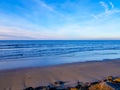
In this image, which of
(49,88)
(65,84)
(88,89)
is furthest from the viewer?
(65,84)

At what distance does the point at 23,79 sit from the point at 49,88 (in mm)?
2312

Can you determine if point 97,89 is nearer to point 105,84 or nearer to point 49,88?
point 105,84

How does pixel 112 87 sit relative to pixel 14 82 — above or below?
above

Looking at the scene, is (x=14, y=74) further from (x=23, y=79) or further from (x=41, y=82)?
(x=41, y=82)

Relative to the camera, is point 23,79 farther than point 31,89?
Yes

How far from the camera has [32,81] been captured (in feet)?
26.6

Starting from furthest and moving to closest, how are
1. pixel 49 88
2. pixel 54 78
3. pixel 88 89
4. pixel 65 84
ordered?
pixel 54 78 → pixel 65 84 → pixel 49 88 → pixel 88 89

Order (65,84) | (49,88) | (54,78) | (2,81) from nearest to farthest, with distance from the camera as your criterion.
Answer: (49,88), (65,84), (2,81), (54,78)

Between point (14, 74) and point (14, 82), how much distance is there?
67.9 inches

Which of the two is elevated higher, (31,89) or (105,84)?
(105,84)

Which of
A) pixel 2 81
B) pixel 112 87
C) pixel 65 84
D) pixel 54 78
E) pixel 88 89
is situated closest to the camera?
pixel 112 87

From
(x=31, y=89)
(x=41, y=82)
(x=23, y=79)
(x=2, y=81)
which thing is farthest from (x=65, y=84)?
(x=2, y=81)

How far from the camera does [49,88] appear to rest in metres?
6.63

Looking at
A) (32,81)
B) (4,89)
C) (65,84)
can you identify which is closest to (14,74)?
(32,81)
